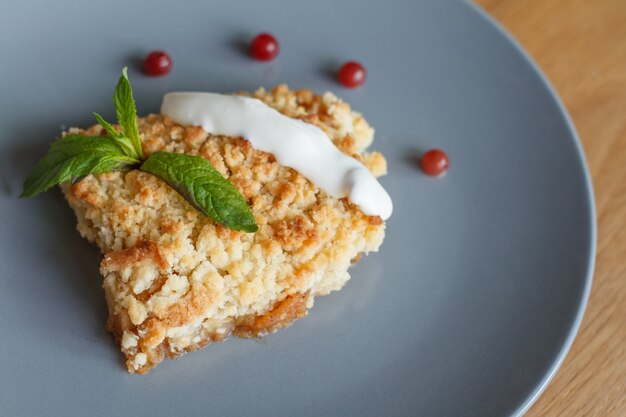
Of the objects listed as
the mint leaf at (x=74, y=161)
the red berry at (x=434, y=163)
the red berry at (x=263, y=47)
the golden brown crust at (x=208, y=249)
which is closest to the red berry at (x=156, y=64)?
the red berry at (x=263, y=47)

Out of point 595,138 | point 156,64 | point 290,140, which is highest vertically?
point 290,140

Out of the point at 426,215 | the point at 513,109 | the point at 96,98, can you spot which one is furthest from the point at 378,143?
the point at 96,98

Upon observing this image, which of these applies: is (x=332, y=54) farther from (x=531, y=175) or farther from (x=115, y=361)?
(x=115, y=361)

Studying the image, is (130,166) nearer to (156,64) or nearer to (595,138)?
(156,64)

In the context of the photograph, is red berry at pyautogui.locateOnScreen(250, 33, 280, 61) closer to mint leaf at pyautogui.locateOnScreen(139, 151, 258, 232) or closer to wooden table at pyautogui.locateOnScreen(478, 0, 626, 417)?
mint leaf at pyautogui.locateOnScreen(139, 151, 258, 232)

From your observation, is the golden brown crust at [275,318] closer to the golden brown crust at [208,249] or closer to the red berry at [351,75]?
the golden brown crust at [208,249]

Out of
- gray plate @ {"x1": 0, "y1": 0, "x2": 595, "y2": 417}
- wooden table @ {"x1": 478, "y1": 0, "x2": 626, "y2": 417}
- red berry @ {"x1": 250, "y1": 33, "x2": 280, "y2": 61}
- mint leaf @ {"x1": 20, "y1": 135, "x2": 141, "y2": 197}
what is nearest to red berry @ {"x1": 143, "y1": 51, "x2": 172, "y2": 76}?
gray plate @ {"x1": 0, "y1": 0, "x2": 595, "y2": 417}

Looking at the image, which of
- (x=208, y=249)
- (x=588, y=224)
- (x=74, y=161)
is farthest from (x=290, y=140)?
(x=588, y=224)
